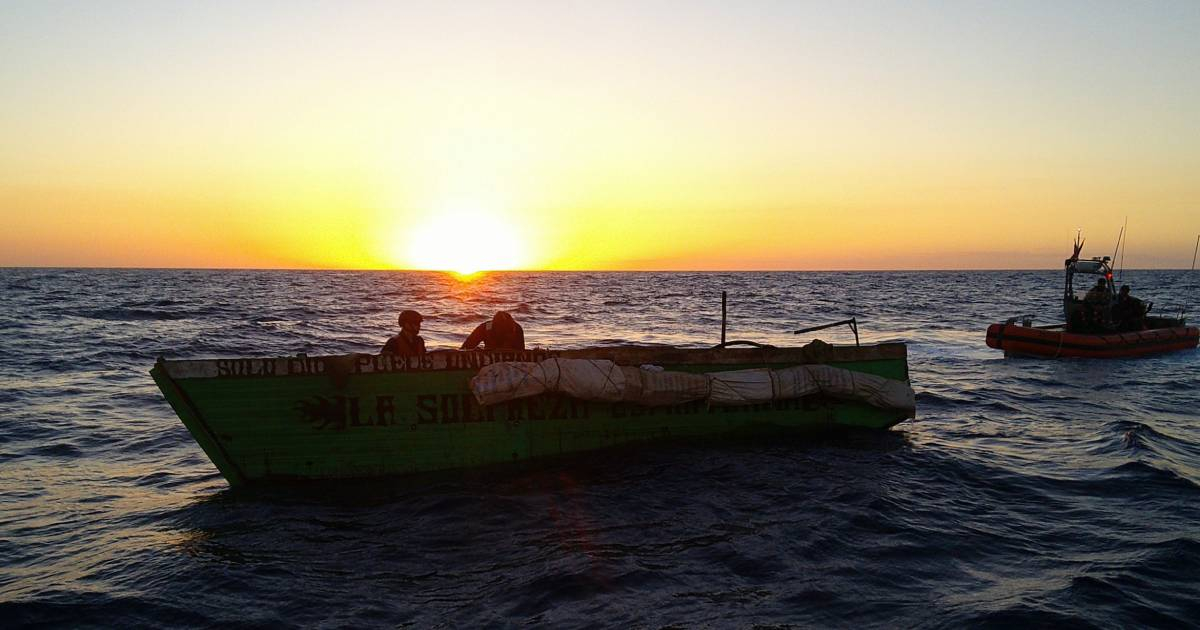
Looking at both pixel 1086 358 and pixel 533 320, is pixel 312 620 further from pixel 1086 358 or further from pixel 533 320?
pixel 533 320

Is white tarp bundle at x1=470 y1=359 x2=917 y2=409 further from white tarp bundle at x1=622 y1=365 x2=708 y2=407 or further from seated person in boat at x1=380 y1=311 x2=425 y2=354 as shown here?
seated person in boat at x1=380 y1=311 x2=425 y2=354

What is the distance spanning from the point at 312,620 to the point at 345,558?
1.30 m

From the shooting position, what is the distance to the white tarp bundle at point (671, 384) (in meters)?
9.07

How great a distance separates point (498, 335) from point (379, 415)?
192cm

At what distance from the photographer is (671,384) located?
10016mm

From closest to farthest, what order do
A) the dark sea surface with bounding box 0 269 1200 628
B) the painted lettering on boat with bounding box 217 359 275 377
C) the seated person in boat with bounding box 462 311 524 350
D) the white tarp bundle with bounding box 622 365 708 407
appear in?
the dark sea surface with bounding box 0 269 1200 628 < the painted lettering on boat with bounding box 217 359 275 377 < the white tarp bundle with bounding box 622 365 708 407 < the seated person in boat with bounding box 462 311 524 350

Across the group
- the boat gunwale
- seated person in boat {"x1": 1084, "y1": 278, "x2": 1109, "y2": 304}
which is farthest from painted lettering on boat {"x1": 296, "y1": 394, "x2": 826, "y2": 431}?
seated person in boat {"x1": 1084, "y1": 278, "x2": 1109, "y2": 304}

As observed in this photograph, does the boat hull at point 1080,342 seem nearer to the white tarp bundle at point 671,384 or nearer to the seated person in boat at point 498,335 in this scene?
the white tarp bundle at point 671,384

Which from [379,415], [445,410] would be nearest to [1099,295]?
[445,410]

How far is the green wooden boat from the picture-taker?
Answer: 862cm

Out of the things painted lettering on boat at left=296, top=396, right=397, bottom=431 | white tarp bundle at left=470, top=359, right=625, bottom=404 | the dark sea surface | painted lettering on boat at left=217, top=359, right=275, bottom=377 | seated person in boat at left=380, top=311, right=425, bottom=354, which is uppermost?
seated person in boat at left=380, top=311, right=425, bottom=354

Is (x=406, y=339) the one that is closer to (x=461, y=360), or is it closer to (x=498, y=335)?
(x=461, y=360)

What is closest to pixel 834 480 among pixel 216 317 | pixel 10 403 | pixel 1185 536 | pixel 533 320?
pixel 1185 536

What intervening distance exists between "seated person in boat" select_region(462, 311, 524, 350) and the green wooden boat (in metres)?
0.59
